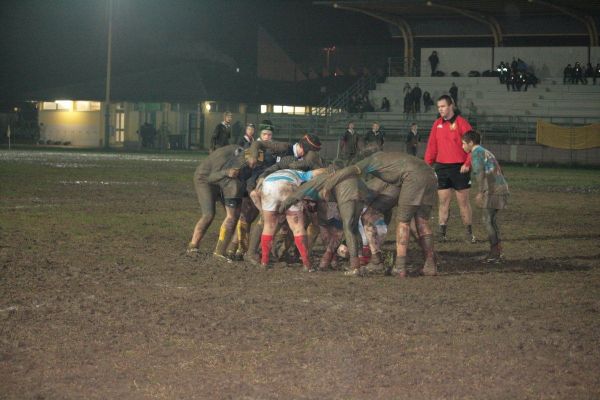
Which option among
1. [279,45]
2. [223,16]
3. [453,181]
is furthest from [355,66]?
[453,181]

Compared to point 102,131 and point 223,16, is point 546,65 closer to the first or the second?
point 102,131

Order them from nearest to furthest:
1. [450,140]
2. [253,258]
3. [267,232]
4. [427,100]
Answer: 1. [267,232]
2. [253,258]
3. [450,140]
4. [427,100]

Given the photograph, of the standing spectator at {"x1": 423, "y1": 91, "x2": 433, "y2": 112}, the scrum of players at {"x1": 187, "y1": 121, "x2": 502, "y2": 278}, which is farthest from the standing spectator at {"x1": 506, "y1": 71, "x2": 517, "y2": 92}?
the scrum of players at {"x1": 187, "y1": 121, "x2": 502, "y2": 278}

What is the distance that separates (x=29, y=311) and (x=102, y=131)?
5817 centimetres

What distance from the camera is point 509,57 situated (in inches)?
2108

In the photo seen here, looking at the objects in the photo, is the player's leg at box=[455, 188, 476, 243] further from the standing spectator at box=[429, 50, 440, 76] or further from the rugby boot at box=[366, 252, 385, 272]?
the standing spectator at box=[429, 50, 440, 76]

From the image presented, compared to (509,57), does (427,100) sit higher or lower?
lower

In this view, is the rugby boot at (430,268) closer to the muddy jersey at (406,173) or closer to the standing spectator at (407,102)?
the muddy jersey at (406,173)

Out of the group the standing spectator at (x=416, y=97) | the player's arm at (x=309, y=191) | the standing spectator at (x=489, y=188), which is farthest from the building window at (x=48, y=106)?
the player's arm at (x=309, y=191)

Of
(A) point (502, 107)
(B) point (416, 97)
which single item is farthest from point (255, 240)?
(A) point (502, 107)

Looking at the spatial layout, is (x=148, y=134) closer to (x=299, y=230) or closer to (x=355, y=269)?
(x=299, y=230)

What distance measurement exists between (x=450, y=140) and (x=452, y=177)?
1.84 feet

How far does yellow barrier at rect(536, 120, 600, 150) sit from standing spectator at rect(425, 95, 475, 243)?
2963cm

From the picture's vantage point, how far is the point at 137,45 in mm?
81000
